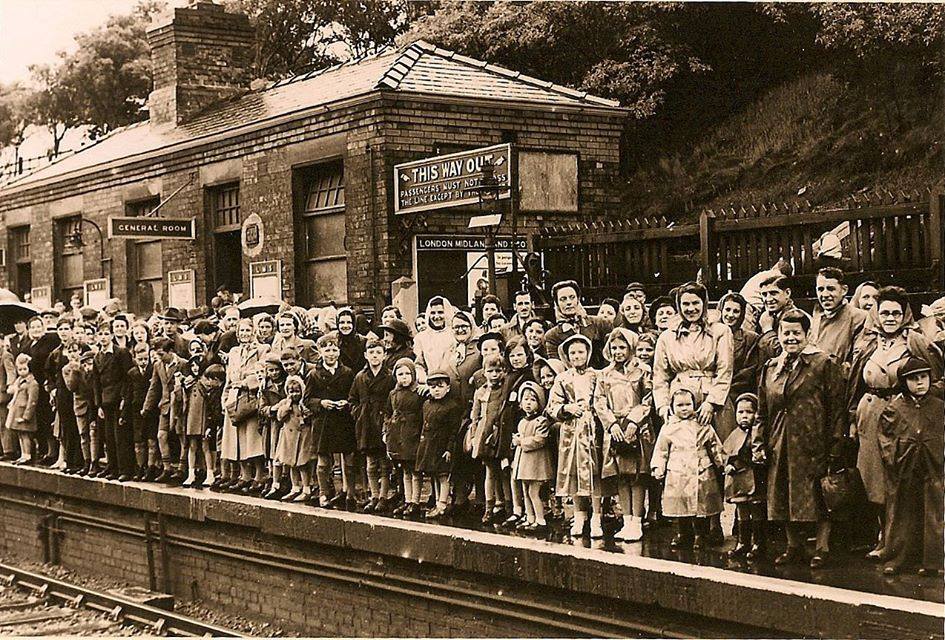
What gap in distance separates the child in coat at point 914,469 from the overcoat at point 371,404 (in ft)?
14.4

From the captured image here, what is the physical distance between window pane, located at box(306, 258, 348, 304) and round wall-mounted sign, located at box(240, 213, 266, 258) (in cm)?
107

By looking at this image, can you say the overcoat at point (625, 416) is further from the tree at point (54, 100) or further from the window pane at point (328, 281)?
the tree at point (54, 100)

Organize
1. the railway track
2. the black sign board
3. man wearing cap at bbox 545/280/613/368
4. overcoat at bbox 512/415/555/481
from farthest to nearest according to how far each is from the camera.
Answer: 1. the black sign board
2. the railway track
3. man wearing cap at bbox 545/280/613/368
4. overcoat at bbox 512/415/555/481

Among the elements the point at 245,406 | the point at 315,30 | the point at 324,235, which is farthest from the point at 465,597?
the point at 315,30

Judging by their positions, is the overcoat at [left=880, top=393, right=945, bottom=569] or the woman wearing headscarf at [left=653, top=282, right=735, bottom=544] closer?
the overcoat at [left=880, top=393, right=945, bottom=569]

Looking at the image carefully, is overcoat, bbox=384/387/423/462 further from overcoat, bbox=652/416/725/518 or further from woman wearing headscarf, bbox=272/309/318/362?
overcoat, bbox=652/416/725/518

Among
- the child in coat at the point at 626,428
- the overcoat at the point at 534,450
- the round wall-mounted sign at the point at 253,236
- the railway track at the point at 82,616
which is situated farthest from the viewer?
the round wall-mounted sign at the point at 253,236

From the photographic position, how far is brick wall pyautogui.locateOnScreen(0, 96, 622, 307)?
14.8 m

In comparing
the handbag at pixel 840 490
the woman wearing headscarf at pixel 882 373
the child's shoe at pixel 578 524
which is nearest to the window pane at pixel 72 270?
the child's shoe at pixel 578 524

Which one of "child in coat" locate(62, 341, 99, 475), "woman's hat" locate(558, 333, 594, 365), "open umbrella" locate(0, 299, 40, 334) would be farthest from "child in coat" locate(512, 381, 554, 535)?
"open umbrella" locate(0, 299, 40, 334)

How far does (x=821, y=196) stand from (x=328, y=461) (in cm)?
993

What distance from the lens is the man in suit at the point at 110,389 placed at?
13.0 m

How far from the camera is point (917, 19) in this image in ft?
52.6

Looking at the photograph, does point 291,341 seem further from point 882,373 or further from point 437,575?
point 882,373
